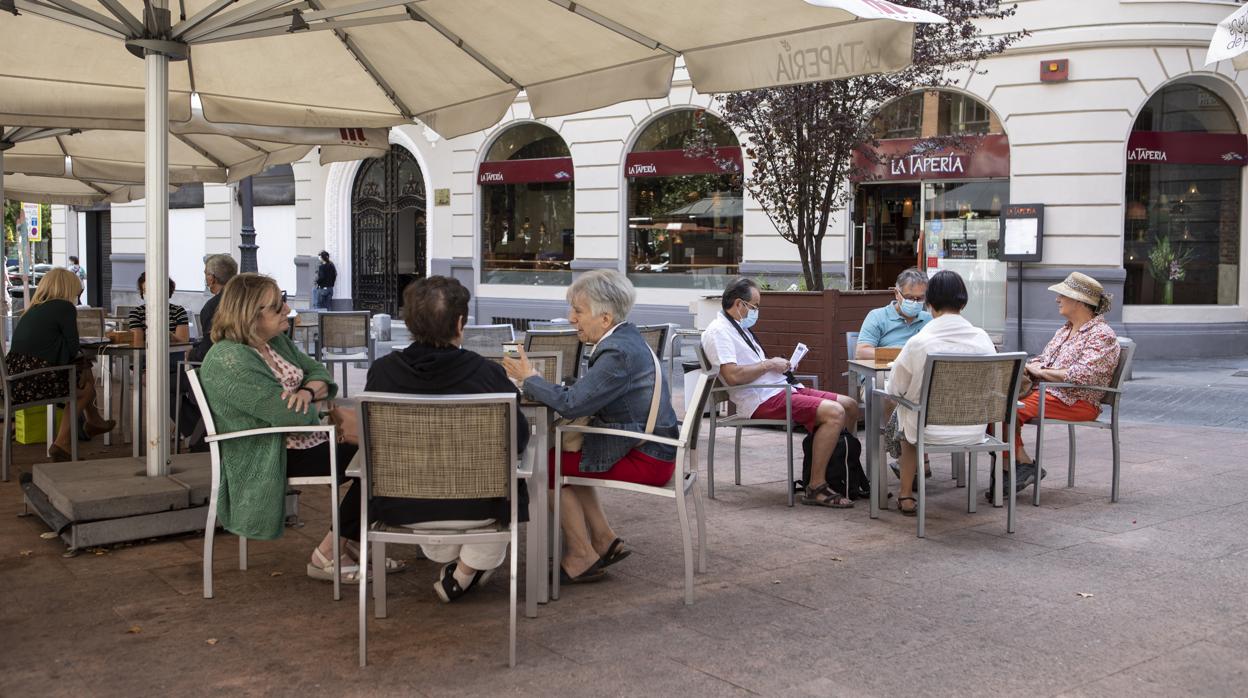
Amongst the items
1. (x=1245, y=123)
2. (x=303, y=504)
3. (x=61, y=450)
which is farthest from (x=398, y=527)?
(x=1245, y=123)

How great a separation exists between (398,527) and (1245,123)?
53.1 feet

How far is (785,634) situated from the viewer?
4309 mm

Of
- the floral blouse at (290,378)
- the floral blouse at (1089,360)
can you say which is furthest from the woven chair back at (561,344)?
the floral blouse at (1089,360)

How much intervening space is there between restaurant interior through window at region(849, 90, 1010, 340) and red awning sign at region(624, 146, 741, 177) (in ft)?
7.71

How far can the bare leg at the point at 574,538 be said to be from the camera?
4.96m

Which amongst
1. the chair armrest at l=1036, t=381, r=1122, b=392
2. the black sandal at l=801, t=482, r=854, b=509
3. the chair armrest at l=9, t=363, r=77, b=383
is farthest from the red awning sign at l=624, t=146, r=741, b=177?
the chair armrest at l=9, t=363, r=77, b=383

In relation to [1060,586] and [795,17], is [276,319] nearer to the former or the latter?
[795,17]

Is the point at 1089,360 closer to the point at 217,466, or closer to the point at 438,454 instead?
the point at 438,454

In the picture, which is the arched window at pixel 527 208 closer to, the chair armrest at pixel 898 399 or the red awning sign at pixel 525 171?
the red awning sign at pixel 525 171

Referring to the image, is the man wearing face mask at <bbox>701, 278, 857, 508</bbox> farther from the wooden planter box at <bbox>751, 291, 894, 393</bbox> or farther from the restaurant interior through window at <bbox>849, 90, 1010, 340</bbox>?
the restaurant interior through window at <bbox>849, 90, 1010, 340</bbox>

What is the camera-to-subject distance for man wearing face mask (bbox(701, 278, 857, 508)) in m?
6.64

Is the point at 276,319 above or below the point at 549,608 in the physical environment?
above

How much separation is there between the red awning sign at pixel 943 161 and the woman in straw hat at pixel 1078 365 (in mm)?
9249

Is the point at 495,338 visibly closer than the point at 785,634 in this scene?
No
